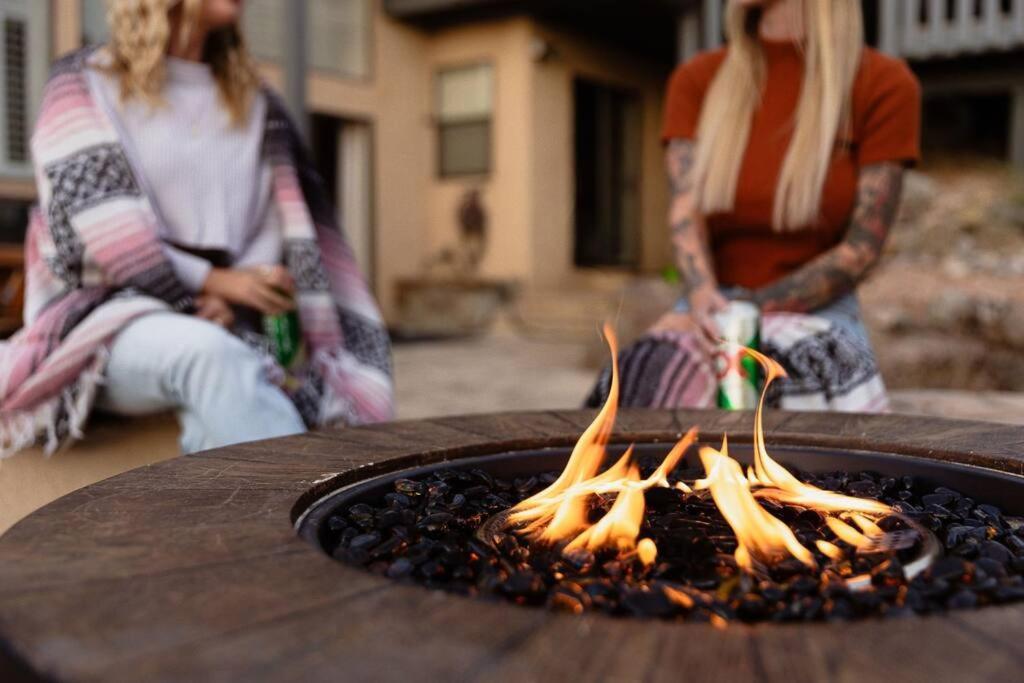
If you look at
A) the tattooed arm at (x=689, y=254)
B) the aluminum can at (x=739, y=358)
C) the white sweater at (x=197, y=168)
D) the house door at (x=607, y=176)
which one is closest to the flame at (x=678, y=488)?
the aluminum can at (x=739, y=358)

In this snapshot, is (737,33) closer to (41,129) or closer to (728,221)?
(728,221)

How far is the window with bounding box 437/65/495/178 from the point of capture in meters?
9.44

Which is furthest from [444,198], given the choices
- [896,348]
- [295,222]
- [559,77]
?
[295,222]

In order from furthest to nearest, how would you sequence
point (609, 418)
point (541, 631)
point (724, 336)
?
point (724, 336) < point (609, 418) < point (541, 631)

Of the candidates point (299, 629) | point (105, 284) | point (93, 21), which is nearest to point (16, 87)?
point (93, 21)

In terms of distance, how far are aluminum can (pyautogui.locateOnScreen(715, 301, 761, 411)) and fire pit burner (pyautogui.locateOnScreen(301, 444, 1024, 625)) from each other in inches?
19.8

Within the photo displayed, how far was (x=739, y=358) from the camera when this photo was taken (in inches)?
71.2

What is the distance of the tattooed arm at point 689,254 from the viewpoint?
6.97 ft

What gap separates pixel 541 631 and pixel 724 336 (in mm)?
1288

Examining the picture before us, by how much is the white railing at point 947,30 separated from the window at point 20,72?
21.8 feet

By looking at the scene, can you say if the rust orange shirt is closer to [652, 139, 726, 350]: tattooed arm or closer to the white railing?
[652, 139, 726, 350]: tattooed arm

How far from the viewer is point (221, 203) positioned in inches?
88.2

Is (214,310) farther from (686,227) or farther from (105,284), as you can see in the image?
(686,227)

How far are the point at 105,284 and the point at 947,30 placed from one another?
8.02 meters
